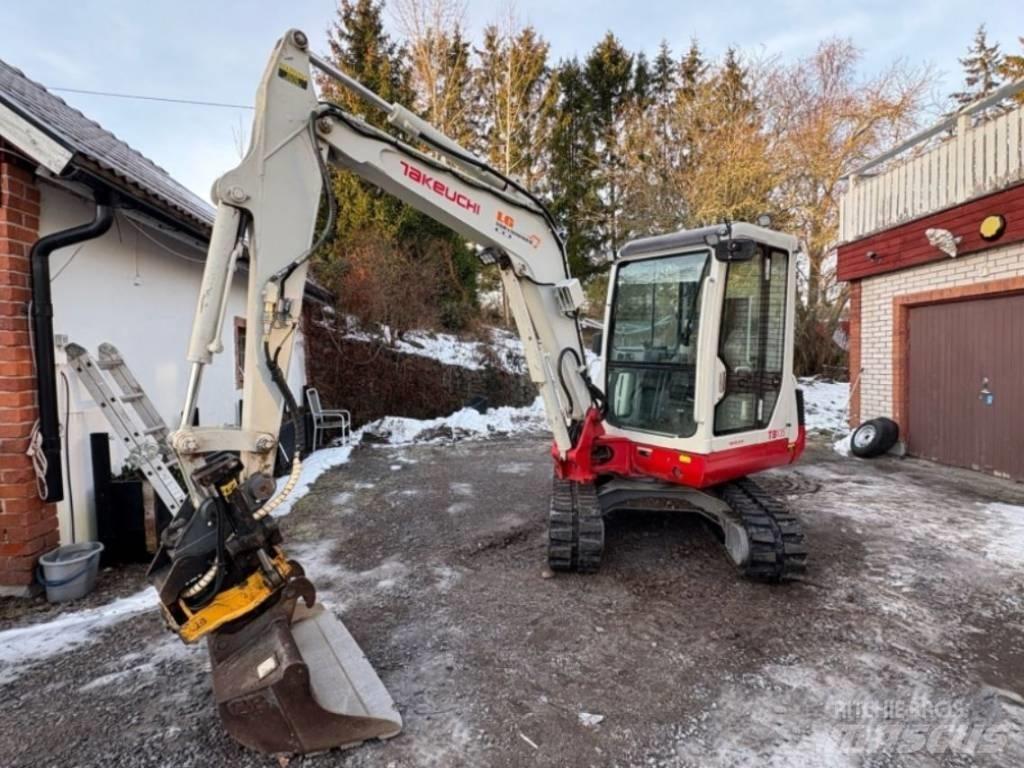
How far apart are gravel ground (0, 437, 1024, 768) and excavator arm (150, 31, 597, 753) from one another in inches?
9.9

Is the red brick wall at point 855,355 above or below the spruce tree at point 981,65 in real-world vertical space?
below

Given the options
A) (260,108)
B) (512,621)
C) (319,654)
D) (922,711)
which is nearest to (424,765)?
(319,654)

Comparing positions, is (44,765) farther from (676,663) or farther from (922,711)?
(922,711)

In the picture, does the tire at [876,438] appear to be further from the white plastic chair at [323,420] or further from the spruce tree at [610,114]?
the spruce tree at [610,114]

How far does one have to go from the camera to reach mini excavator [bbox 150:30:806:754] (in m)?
2.12

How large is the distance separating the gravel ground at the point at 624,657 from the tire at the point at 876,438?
2.62 metres

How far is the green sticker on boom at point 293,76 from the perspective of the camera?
98.2 inches

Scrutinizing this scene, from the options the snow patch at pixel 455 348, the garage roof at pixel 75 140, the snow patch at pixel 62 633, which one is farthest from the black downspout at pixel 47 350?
the snow patch at pixel 455 348

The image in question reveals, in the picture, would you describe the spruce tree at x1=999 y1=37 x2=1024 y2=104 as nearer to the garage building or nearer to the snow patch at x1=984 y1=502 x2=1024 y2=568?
the garage building

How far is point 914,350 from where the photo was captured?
7.32 metres

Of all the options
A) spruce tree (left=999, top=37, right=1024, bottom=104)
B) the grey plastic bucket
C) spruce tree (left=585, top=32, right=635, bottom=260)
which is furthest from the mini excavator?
spruce tree (left=999, top=37, right=1024, bottom=104)

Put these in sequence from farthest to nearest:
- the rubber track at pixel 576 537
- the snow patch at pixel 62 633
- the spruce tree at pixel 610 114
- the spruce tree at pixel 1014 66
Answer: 1. the spruce tree at pixel 1014 66
2. the spruce tree at pixel 610 114
3. the rubber track at pixel 576 537
4. the snow patch at pixel 62 633

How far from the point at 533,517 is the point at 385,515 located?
1421 millimetres

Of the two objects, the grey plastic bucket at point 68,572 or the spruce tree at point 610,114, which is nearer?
the grey plastic bucket at point 68,572
